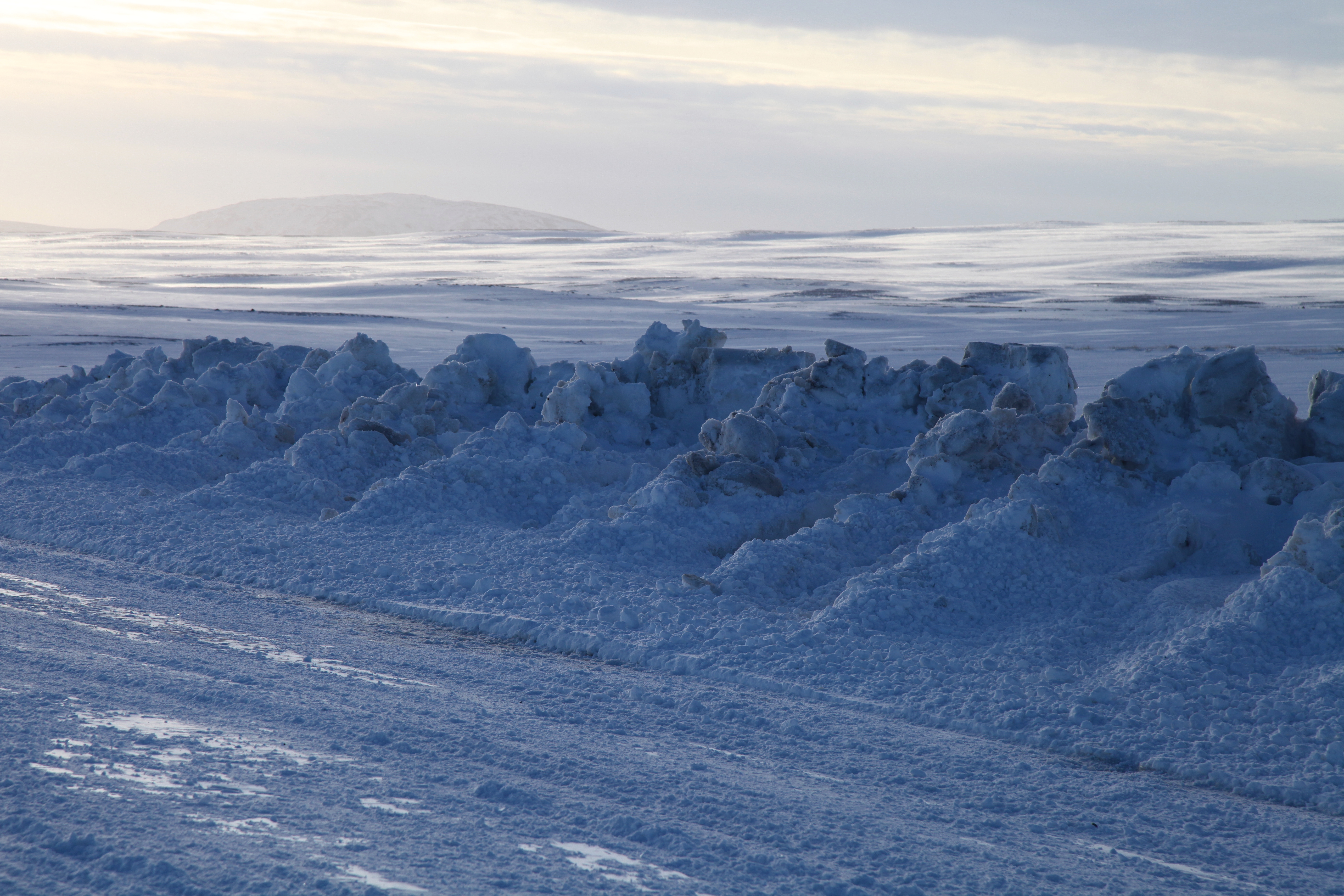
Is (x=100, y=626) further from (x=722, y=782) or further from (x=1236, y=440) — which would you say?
(x=1236, y=440)

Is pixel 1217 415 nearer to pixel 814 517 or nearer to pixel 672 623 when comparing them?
pixel 814 517

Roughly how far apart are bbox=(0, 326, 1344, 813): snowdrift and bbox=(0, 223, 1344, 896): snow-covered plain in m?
0.02

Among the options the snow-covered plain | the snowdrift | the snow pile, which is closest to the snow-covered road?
the snow-covered plain

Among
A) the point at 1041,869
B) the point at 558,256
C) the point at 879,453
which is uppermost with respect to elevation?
the point at 558,256

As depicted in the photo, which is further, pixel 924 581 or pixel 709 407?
pixel 709 407

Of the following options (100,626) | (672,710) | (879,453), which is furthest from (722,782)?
(879,453)

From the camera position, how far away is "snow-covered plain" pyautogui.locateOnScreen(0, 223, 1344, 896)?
245 centimetres

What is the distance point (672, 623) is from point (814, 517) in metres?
1.73

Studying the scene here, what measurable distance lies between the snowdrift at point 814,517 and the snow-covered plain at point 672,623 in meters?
0.02

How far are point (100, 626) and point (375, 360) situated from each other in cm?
469

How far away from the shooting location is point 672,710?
327cm

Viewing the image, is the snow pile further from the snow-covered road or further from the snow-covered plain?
the snow-covered road

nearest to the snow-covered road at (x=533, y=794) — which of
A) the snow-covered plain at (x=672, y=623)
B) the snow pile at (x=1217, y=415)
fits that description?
the snow-covered plain at (x=672, y=623)

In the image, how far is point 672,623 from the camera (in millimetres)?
4039
